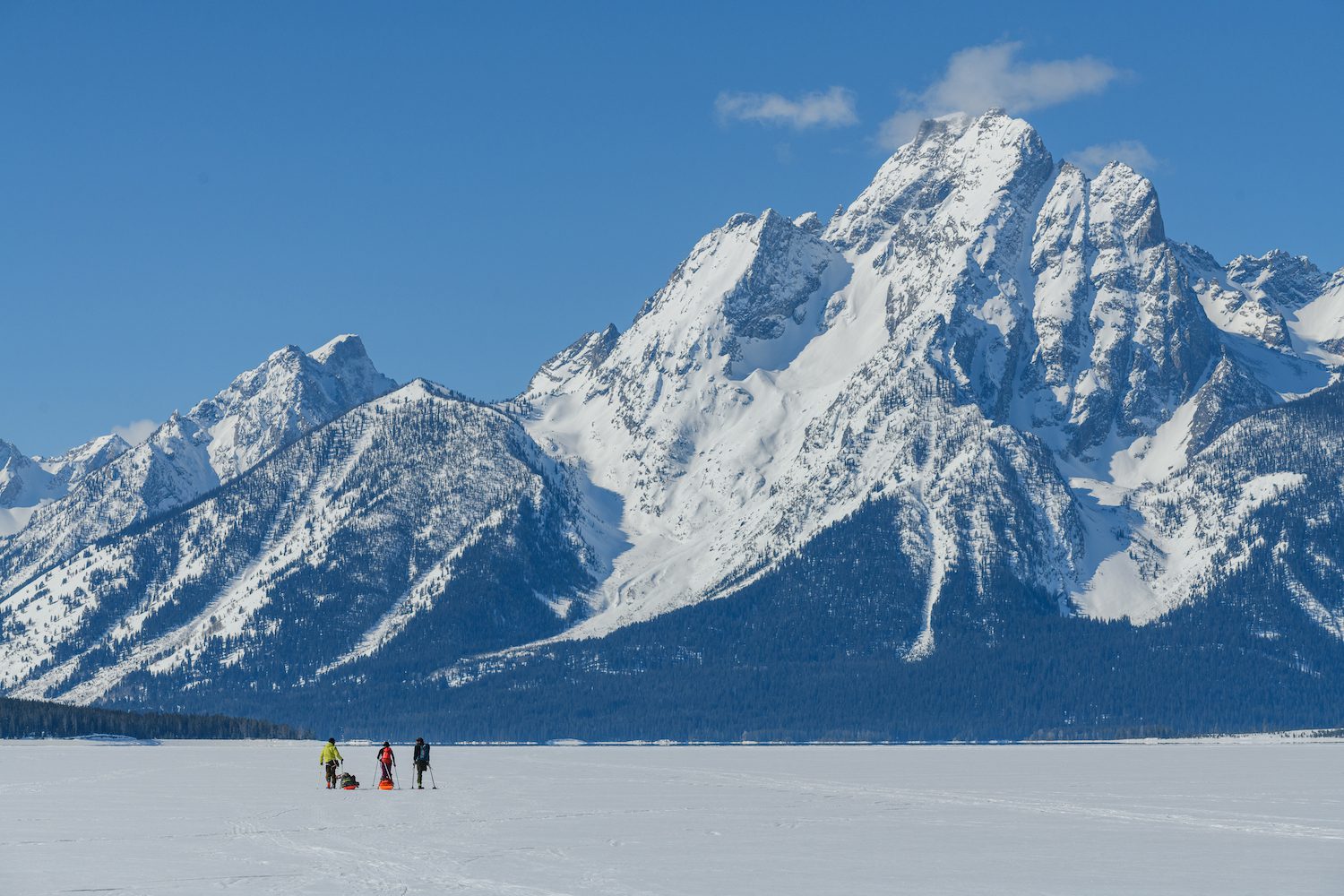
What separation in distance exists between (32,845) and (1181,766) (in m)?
125

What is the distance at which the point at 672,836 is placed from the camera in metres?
77.7

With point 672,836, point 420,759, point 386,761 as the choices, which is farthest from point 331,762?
point 672,836

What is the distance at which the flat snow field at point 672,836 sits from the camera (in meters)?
61.1

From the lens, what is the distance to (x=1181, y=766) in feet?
562

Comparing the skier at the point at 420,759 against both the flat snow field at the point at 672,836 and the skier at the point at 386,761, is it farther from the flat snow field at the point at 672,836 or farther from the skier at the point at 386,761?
the flat snow field at the point at 672,836

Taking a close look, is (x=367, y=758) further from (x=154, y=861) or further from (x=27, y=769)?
(x=154, y=861)

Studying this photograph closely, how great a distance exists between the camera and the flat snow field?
6106 cm

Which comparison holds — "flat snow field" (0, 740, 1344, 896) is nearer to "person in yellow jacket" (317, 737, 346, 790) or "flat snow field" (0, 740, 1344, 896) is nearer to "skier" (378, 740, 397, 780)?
"skier" (378, 740, 397, 780)

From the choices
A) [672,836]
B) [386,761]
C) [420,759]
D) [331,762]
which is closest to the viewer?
[672,836]

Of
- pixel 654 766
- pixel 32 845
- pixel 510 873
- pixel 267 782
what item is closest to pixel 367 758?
pixel 654 766

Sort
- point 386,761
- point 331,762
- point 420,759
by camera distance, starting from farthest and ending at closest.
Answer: point 331,762 < point 386,761 < point 420,759

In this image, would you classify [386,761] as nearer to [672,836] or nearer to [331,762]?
[331,762]

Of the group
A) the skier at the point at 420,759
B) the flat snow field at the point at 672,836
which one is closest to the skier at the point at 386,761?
the skier at the point at 420,759

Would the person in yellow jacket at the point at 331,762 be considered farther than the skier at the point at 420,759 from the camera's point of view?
Yes
